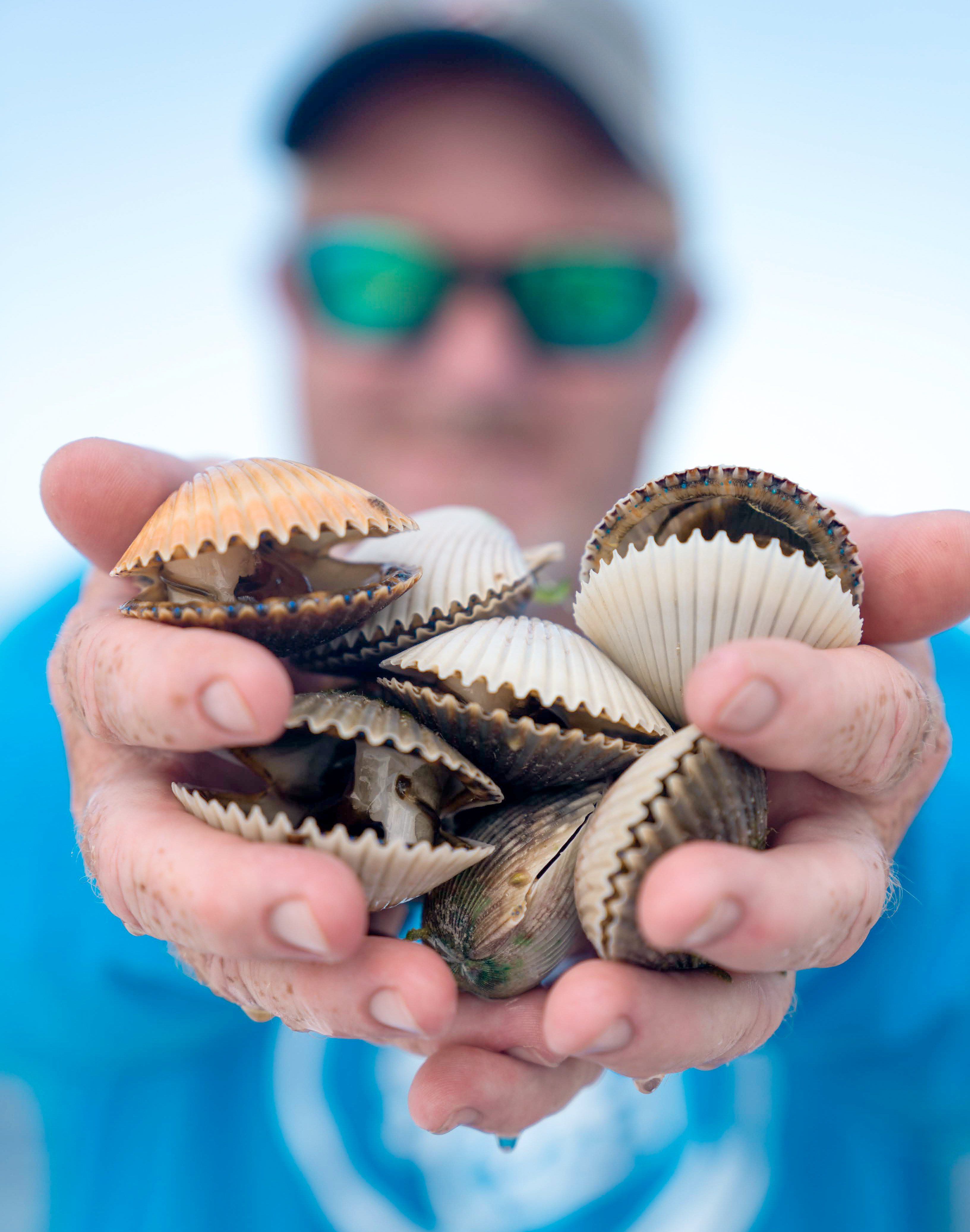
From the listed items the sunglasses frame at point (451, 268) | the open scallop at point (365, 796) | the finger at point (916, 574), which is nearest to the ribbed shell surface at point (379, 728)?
the open scallop at point (365, 796)

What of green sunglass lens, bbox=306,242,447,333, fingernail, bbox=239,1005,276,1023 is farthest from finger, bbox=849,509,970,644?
green sunglass lens, bbox=306,242,447,333

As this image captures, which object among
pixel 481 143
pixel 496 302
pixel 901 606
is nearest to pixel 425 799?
pixel 901 606

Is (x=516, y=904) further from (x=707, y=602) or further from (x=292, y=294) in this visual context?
(x=292, y=294)

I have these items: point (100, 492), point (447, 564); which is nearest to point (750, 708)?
point (447, 564)

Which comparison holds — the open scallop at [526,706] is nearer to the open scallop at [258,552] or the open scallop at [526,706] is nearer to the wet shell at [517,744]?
the wet shell at [517,744]

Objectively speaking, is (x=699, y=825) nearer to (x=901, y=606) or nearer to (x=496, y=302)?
(x=901, y=606)
